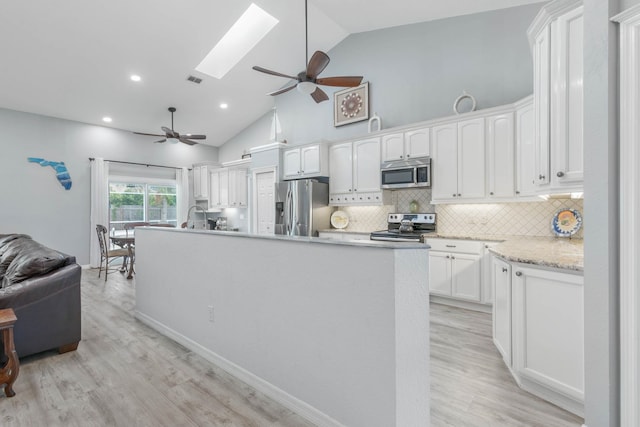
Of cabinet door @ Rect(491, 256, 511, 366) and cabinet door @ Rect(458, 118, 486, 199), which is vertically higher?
cabinet door @ Rect(458, 118, 486, 199)

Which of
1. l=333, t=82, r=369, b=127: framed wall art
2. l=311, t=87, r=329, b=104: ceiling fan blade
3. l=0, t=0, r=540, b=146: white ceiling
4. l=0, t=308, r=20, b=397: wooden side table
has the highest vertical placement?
l=0, t=0, r=540, b=146: white ceiling

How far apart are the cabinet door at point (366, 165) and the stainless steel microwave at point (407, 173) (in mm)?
174

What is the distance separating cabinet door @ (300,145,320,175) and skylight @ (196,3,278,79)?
196 centimetres

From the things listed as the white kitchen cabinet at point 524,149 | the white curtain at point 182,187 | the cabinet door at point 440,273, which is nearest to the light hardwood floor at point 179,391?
the cabinet door at point 440,273

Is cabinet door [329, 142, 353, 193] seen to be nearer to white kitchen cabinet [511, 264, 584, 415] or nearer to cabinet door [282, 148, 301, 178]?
cabinet door [282, 148, 301, 178]

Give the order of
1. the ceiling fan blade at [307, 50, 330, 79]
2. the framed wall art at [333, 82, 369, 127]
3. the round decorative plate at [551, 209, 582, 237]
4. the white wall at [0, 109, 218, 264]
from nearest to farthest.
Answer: the ceiling fan blade at [307, 50, 330, 79]
the round decorative plate at [551, 209, 582, 237]
the framed wall art at [333, 82, 369, 127]
the white wall at [0, 109, 218, 264]

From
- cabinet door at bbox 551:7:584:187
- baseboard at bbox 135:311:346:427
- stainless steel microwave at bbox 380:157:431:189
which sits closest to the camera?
baseboard at bbox 135:311:346:427

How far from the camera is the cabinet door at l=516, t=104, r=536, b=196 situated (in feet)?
10.2

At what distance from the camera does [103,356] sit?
2.48 meters

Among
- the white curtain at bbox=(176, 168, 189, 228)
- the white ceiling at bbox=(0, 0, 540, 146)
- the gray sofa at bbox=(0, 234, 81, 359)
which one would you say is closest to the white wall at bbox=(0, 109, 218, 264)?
the white ceiling at bbox=(0, 0, 540, 146)

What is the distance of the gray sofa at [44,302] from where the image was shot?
234cm

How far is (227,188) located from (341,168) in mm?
3578

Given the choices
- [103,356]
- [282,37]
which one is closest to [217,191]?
[282,37]

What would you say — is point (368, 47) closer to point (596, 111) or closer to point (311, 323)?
Result: point (596, 111)
